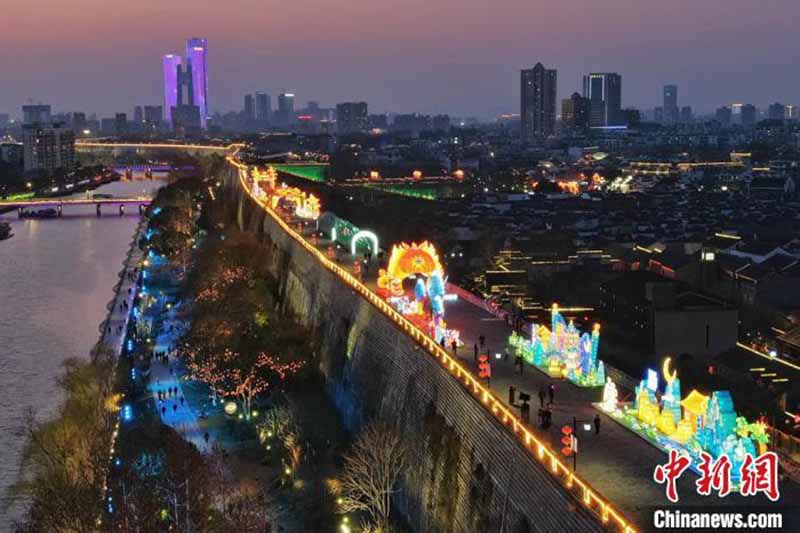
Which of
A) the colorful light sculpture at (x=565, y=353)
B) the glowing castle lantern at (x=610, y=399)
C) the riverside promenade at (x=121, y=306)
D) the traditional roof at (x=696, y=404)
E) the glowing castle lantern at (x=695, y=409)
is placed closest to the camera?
the glowing castle lantern at (x=695, y=409)

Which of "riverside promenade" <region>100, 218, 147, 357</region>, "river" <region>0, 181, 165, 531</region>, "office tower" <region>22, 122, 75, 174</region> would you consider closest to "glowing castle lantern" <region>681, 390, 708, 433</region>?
"river" <region>0, 181, 165, 531</region>

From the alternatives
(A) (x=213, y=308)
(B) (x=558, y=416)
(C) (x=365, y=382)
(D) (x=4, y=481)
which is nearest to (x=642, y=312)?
(C) (x=365, y=382)

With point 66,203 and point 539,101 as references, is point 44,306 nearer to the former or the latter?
point 66,203

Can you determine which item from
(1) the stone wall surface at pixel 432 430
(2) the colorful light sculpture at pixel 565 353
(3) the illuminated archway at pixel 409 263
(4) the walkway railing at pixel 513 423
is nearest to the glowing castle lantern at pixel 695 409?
(4) the walkway railing at pixel 513 423

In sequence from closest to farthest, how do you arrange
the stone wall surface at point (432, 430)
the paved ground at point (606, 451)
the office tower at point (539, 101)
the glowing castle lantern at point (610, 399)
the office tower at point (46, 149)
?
the paved ground at point (606, 451)
the stone wall surface at point (432, 430)
the glowing castle lantern at point (610, 399)
the office tower at point (46, 149)
the office tower at point (539, 101)

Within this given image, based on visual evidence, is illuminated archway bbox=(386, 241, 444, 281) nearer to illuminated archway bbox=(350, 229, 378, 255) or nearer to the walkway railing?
the walkway railing

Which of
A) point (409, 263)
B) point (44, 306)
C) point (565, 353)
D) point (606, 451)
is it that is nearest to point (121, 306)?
point (44, 306)

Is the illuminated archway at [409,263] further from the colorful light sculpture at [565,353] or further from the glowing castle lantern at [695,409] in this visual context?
the glowing castle lantern at [695,409]
